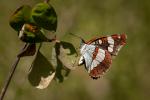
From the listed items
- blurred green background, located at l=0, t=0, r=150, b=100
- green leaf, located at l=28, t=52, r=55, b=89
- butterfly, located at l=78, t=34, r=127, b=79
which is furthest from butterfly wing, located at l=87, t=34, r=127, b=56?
blurred green background, located at l=0, t=0, r=150, b=100

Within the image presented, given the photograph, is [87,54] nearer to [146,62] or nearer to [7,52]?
[7,52]

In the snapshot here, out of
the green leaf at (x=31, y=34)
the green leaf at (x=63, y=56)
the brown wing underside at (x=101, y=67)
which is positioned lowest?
the brown wing underside at (x=101, y=67)

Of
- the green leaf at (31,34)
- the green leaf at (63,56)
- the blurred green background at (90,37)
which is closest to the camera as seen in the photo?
the green leaf at (31,34)

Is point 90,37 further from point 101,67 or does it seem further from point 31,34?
point 31,34

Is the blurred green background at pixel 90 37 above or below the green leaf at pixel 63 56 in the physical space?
below

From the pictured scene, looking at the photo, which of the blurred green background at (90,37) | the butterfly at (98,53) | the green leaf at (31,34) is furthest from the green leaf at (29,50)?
the blurred green background at (90,37)

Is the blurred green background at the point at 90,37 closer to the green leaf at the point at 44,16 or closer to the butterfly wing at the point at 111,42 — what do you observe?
the butterfly wing at the point at 111,42

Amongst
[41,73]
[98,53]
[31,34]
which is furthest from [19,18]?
[98,53]

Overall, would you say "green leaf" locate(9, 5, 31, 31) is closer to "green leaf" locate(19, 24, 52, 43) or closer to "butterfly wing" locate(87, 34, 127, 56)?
"green leaf" locate(19, 24, 52, 43)
